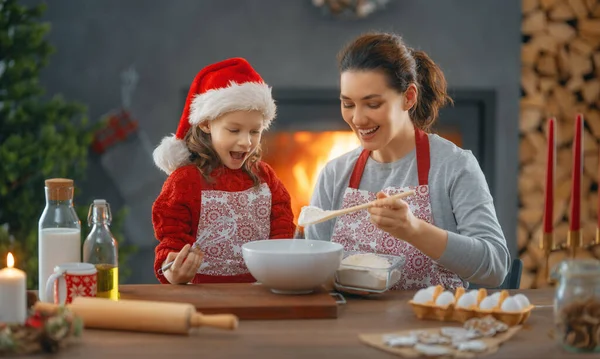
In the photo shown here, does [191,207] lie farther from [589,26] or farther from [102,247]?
[589,26]

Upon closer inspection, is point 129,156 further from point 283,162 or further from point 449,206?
point 449,206

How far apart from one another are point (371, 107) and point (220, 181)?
18.5 inches

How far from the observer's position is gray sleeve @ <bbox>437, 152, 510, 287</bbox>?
1.87 metres

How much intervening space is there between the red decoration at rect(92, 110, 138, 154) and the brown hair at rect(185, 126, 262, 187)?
4.65 feet

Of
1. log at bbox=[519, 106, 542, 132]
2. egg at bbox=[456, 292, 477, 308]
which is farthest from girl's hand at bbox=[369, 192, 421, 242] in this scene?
log at bbox=[519, 106, 542, 132]

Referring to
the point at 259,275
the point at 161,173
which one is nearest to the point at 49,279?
the point at 259,275

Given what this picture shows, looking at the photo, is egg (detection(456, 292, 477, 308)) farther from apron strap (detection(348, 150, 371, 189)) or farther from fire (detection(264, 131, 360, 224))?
fire (detection(264, 131, 360, 224))

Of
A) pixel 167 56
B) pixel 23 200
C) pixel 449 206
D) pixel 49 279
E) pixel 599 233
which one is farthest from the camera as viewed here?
pixel 167 56

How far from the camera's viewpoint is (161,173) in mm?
3605

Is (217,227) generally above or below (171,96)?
below

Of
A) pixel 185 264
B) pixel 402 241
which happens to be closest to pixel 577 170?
pixel 402 241

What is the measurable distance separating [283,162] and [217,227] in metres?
1.53

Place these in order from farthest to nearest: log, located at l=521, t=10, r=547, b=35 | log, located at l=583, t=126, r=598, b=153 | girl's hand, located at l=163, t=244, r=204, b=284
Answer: log, located at l=583, t=126, r=598, b=153 → log, located at l=521, t=10, r=547, b=35 → girl's hand, located at l=163, t=244, r=204, b=284

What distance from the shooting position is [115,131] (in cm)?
359
